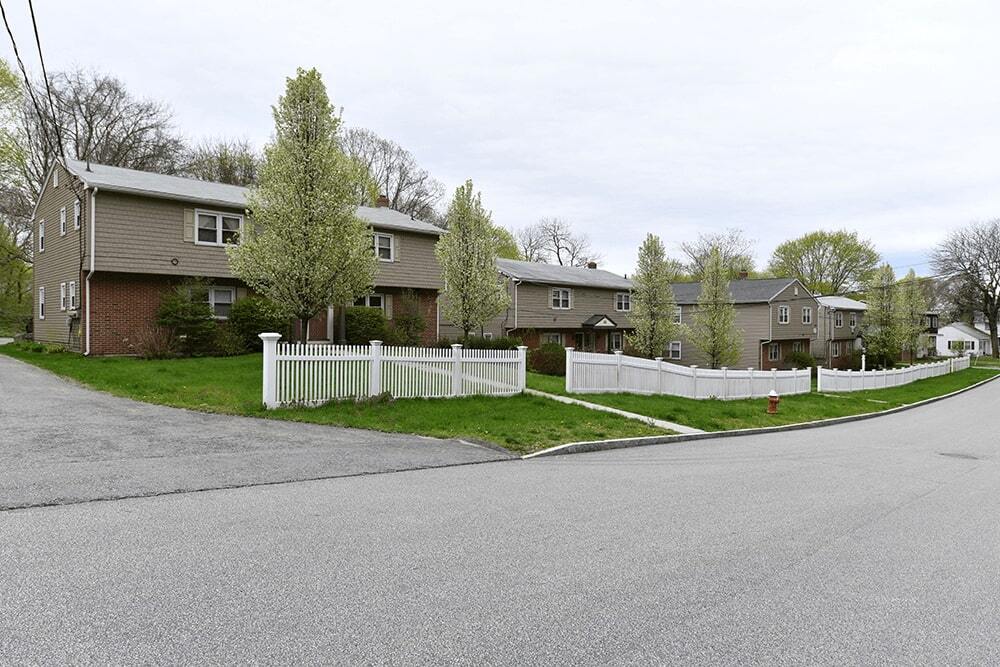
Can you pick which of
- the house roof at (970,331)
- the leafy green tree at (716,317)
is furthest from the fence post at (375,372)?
the house roof at (970,331)

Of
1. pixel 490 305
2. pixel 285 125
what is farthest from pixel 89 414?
pixel 490 305

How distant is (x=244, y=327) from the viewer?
72.1ft

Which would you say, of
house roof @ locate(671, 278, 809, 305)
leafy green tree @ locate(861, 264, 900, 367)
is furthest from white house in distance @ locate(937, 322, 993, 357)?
house roof @ locate(671, 278, 809, 305)

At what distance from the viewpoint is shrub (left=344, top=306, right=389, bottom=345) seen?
2428cm

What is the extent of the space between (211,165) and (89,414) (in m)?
36.6

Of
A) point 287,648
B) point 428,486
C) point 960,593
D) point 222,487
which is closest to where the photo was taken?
point 287,648

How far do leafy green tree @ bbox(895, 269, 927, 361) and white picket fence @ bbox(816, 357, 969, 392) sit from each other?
3227mm

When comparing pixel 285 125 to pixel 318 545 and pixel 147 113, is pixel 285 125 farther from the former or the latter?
pixel 147 113

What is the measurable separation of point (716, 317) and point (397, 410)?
2372cm

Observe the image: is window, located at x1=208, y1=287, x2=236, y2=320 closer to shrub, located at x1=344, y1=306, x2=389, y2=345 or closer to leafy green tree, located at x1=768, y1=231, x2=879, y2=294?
shrub, located at x1=344, y1=306, x2=389, y2=345

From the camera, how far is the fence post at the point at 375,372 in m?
13.2

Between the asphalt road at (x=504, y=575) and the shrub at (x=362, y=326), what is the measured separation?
17.0 m

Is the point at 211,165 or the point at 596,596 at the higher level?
the point at 211,165

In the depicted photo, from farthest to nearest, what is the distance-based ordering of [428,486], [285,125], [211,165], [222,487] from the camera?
[211,165] → [285,125] → [428,486] → [222,487]
